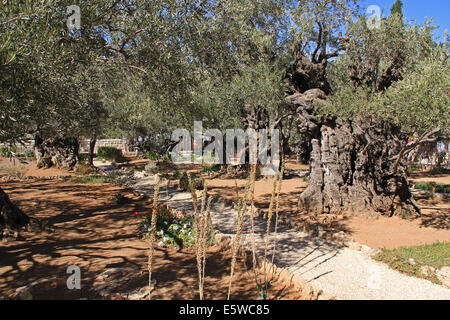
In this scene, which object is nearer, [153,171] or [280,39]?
[280,39]

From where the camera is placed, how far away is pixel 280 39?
35.8 ft

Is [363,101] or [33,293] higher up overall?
[363,101]

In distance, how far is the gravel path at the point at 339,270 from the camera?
458 cm

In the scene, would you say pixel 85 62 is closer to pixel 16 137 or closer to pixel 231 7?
pixel 16 137

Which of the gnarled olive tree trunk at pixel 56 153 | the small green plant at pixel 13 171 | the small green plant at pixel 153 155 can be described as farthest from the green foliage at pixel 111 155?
the small green plant at pixel 13 171

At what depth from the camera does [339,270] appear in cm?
535

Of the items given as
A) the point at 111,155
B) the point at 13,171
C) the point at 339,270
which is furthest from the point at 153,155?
the point at 339,270

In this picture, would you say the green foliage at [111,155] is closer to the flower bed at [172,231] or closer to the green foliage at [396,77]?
the green foliage at [396,77]

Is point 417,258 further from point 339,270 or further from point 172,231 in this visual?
point 172,231

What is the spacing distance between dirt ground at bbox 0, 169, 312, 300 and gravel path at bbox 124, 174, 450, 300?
660 millimetres

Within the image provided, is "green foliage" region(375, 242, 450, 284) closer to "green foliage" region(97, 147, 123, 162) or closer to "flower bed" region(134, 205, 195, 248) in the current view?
"flower bed" region(134, 205, 195, 248)

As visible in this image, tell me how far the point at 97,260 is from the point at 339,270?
404 centimetres

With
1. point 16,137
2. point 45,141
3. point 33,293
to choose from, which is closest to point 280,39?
point 16,137

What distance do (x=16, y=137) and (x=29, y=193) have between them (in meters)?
8.14
